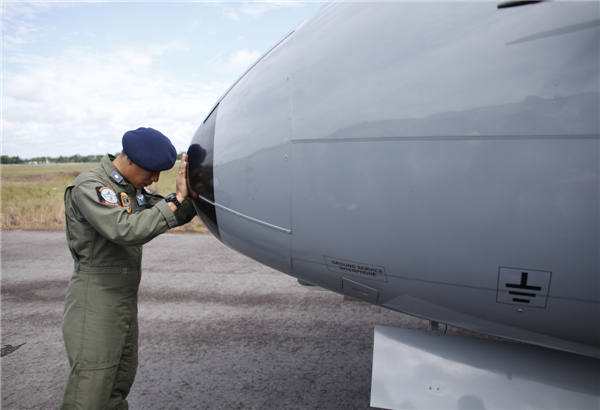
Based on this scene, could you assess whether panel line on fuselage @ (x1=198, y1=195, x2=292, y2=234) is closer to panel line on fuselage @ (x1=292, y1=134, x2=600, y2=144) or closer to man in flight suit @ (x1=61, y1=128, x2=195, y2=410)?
man in flight suit @ (x1=61, y1=128, x2=195, y2=410)

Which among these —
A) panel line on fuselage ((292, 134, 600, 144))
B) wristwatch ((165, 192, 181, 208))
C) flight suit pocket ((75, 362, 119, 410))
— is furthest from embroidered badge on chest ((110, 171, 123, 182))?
panel line on fuselage ((292, 134, 600, 144))

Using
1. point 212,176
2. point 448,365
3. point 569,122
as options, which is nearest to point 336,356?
point 448,365

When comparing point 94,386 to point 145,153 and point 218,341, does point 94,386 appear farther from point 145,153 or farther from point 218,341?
point 218,341

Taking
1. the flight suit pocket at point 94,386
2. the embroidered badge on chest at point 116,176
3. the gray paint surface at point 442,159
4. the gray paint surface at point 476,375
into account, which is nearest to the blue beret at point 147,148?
the embroidered badge on chest at point 116,176

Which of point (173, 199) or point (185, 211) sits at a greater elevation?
point (173, 199)

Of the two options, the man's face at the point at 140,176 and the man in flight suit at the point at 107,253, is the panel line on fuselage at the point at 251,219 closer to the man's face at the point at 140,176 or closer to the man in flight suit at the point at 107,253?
the man in flight suit at the point at 107,253

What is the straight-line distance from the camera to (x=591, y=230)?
4.30 ft

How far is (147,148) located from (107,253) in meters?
0.60

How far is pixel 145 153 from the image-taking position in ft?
6.70

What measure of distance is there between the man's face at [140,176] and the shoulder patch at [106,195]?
19 cm

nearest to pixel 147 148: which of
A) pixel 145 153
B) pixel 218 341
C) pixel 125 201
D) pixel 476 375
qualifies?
pixel 145 153

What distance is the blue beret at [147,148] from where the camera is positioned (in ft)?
6.64

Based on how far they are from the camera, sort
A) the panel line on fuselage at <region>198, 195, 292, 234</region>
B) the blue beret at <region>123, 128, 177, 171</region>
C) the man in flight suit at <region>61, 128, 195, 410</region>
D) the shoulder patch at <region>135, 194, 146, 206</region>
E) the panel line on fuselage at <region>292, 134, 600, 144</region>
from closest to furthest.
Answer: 1. the panel line on fuselage at <region>292, 134, 600, 144</region>
2. the panel line on fuselage at <region>198, 195, 292, 234</region>
3. the man in flight suit at <region>61, 128, 195, 410</region>
4. the blue beret at <region>123, 128, 177, 171</region>
5. the shoulder patch at <region>135, 194, 146, 206</region>

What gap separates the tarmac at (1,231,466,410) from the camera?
109 inches
